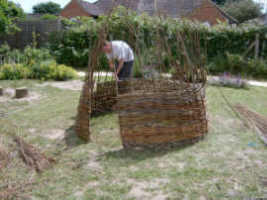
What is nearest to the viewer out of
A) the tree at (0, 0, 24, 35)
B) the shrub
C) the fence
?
the shrub

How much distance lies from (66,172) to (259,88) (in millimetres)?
7330

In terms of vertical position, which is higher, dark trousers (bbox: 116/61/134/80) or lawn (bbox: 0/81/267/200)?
dark trousers (bbox: 116/61/134/80)

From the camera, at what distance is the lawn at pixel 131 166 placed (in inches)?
112

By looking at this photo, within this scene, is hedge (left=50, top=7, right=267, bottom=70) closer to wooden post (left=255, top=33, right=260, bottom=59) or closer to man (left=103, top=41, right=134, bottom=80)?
wooden post (left=255, top=33, right=260, bottom=59)

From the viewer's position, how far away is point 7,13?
1065cm

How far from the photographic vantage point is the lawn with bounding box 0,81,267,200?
2842 mm

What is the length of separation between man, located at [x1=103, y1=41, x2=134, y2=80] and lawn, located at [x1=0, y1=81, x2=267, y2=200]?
1.11 metres

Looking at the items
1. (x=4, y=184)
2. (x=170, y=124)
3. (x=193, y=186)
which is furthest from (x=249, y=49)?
(x=4, y=184)

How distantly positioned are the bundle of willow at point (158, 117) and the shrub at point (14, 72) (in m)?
6.75

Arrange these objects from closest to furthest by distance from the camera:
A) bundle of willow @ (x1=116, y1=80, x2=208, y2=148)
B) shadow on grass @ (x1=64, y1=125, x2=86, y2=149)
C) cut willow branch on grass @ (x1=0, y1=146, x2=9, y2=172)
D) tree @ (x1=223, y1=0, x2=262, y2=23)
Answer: cut willow branch on grass @ (x1=0, y1=146, x2=9, y2=172) < bundle of willow @ (x1=116, y1=80, x2=208, y2=148) < shadow on grass @ (x1=64, y1=125, x2=86, y2=149) < tree @ (x1=223, y1=0, x2=262, y2=23)

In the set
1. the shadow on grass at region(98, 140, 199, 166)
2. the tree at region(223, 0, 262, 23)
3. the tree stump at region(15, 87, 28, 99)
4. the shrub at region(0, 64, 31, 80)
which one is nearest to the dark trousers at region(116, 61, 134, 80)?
the shadow on grass at region(98, 140, 199, 166)

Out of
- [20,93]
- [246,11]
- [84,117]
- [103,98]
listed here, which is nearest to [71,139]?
[84,117]

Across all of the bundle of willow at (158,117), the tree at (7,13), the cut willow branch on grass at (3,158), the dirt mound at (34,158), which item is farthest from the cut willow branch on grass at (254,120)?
the tree at (7,13)

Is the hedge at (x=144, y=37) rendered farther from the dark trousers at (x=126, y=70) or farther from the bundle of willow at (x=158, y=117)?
the bundle of willow at (x=158, y=117)
